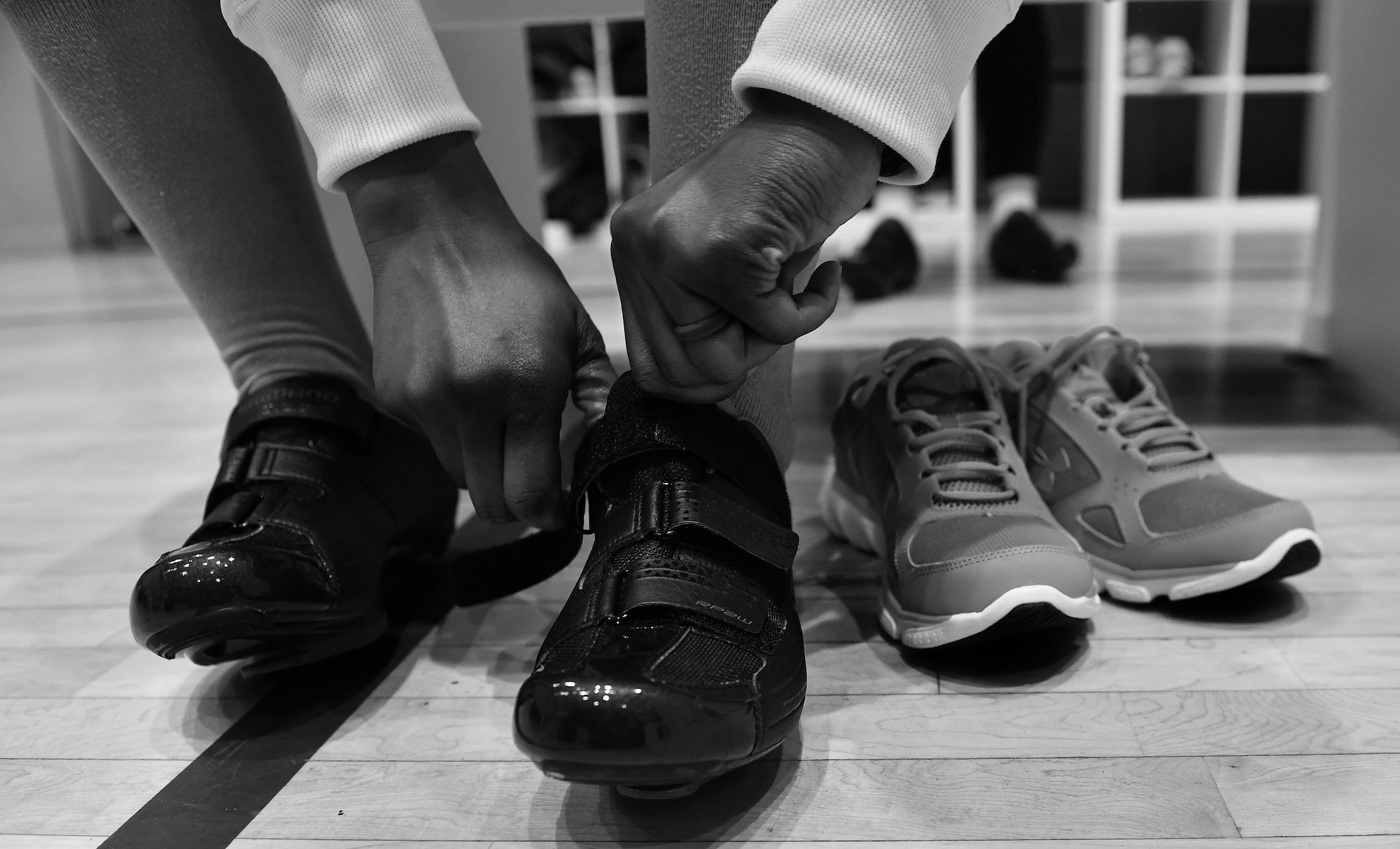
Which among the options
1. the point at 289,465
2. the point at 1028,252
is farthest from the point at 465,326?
the point at 1028,252

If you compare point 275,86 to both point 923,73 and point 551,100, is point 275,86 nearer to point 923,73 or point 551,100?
point 923,73

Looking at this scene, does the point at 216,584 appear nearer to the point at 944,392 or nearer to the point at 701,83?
the point at 701,83

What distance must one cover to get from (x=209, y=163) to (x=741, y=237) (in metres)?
0.43

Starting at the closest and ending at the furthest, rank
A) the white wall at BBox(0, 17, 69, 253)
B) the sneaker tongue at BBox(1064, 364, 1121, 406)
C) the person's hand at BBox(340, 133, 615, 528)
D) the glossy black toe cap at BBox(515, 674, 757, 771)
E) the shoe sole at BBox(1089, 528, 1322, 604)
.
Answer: the glossy black toe cap at BBox(515, 674, 757, 771) < the person's hand at BBox(340, 133, 615, 528) < the shoe sole at BBox(1089, 528, 1322, 604) < the sneaker tongue at BBox(1064, 364, 1121, 406) < the white wall at BBox(0, 17, 69, 253)

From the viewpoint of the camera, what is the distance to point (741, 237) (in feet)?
1.38

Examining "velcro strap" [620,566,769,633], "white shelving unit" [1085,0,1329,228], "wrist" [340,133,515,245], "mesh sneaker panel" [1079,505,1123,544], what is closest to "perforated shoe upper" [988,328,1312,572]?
"mesh sneaker panel" [1079,505,1123,544]

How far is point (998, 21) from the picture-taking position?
491 mm

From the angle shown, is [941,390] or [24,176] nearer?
[941,390]

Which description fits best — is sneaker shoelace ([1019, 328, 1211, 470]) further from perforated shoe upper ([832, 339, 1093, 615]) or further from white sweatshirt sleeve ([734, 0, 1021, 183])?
white sweatshirt sleeve ([734, 0, 1021, 183])

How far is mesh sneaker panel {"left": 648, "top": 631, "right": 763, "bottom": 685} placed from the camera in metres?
0.42

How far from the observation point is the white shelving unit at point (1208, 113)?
344 centimetres

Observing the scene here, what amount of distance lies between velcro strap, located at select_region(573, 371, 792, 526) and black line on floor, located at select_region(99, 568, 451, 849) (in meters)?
0.18

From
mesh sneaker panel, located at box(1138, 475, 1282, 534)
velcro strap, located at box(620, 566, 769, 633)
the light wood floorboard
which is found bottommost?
the light wood floorboard

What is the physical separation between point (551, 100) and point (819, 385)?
2698 mm
